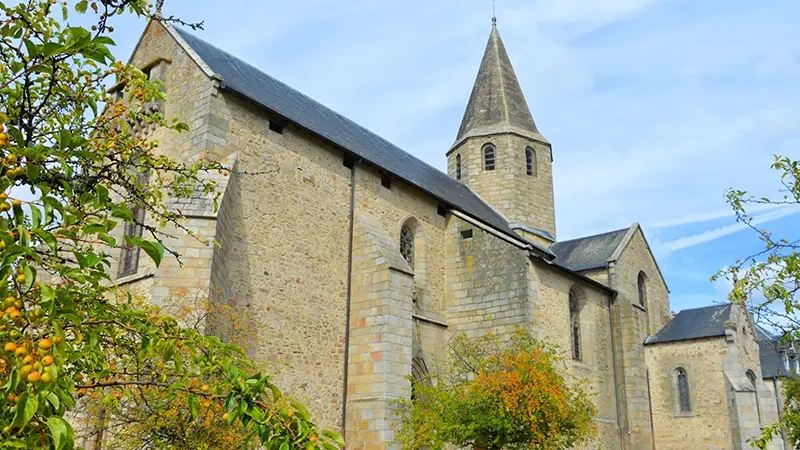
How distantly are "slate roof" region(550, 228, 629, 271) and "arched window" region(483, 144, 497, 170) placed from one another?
12.5 ft

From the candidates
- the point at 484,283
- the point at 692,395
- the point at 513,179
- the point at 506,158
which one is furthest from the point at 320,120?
the point at 692,395

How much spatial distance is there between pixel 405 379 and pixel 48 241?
33.9 ft

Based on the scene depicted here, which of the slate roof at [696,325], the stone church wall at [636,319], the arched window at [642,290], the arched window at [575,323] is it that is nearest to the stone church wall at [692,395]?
the slate roof at [696,325]

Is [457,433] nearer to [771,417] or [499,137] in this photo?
[771,417]

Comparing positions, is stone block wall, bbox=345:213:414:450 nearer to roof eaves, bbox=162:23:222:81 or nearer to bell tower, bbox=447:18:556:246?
roof eaves, bbox=162:23:222:81

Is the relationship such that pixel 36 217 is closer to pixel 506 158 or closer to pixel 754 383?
pixel 754 383

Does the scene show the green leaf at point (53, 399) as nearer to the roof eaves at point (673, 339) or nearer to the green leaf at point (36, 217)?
the green leaf at point (36, 217)

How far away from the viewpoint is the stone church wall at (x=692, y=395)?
19234 mm

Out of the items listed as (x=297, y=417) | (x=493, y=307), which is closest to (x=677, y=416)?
(x=493, y=307)

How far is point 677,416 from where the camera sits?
19.8m

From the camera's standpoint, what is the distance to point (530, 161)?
25.1 metres

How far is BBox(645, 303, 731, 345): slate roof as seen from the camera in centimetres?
2044

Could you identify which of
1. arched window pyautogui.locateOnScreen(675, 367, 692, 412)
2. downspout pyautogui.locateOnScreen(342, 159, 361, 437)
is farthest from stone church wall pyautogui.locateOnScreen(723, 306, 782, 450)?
downspout pyautogui.locateOnScreen(342, 159, 361, 437)

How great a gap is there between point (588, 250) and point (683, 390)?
17.3 feet
